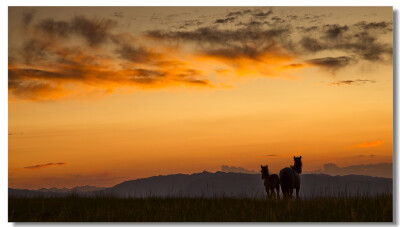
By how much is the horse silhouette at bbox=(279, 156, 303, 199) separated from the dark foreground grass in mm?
3926

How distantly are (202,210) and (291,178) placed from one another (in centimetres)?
570

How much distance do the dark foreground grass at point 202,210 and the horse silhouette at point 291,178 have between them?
393cm

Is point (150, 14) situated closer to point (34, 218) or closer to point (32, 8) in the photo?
point (32, 8)

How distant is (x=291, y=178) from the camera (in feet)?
65.7

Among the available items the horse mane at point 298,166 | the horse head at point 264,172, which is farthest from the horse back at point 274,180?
the horse mane at point 298,166

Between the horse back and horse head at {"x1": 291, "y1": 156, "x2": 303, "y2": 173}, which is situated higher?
horse head at {"x1": 291, "y1": 156, "x2": 303, "y2": 173}

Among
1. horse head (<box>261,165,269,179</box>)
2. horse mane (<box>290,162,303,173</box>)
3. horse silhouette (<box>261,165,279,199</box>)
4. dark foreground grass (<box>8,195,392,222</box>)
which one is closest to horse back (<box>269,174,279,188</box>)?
horse silhouette (<box>261,165,279,199</box>)

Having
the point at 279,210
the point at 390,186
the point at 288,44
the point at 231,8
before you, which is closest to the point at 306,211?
the point at 279,210

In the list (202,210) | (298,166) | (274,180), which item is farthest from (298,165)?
(202,210)

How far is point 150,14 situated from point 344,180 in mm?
7384

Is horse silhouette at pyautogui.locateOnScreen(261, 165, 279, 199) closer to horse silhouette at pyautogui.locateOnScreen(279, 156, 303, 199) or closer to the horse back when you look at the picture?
the horse back

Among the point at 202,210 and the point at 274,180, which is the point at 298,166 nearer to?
the point at 274,180

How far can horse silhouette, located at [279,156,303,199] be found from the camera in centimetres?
2000

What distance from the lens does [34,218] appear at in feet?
48.2
